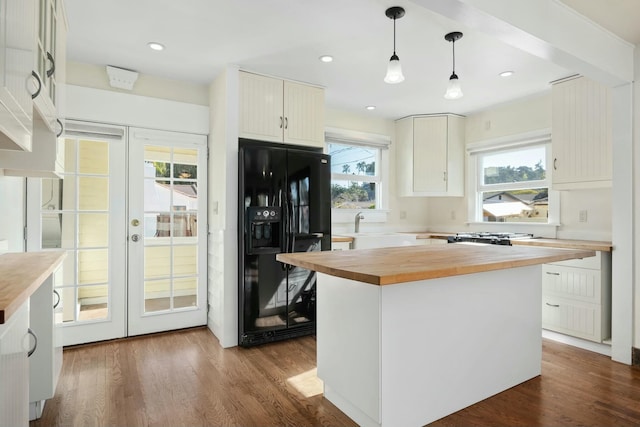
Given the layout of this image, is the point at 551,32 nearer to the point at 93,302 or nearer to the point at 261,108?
the point at 261,108

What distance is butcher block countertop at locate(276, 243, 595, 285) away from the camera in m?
1.53

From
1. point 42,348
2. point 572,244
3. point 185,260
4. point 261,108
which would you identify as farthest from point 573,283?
point 42,348

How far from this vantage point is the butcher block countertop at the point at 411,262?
153 centimetres

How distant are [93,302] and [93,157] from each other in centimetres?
130

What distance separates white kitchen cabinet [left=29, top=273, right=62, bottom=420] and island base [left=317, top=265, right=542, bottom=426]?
4.86ft

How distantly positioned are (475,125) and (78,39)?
4.23 metres

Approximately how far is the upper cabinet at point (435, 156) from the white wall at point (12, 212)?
13.0 feet

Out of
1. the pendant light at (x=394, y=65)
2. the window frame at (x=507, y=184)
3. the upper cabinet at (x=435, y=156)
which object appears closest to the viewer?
the pendant light at (x=394, y=65)

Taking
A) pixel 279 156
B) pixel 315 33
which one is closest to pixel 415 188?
pixel 279 156

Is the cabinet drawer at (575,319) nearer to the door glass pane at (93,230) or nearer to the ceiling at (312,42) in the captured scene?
the ceiling at (312,42)

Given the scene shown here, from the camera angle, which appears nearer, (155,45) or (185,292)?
(155,45)

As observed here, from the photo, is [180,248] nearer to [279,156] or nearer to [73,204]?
[73,204]

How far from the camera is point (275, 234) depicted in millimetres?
3248

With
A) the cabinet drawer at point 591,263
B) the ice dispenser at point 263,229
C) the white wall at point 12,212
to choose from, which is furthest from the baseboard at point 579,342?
the white wall at point 12,212
